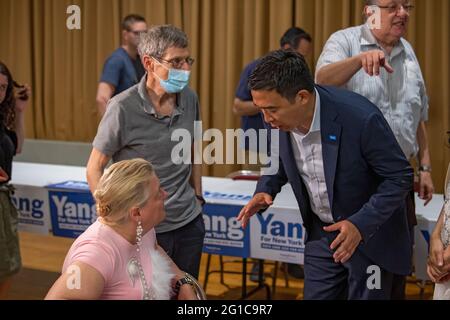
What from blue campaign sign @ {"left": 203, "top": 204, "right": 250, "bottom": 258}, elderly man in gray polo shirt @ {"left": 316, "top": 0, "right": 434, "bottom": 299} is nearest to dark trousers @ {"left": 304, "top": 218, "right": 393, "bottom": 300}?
elderly man in gray polo shirt @ {"left": 316, "top": 0, "right": 434, "bottom": 299}

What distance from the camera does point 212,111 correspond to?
208 inches

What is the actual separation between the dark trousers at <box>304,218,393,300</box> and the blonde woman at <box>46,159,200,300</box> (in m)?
0.51

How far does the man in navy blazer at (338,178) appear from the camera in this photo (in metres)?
1.93

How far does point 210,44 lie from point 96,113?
1078 millimetres

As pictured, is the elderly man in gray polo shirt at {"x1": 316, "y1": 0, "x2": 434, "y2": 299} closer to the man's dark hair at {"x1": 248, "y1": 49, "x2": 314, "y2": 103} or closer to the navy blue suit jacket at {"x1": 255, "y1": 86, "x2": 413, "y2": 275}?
the navy blue suit jacket at {"x1": 255, "y1": 86, "x2": 413, "y2": 275}

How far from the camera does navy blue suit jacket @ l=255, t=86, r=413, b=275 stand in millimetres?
1967

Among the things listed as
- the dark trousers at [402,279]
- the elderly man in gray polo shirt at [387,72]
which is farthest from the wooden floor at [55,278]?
the elderly man in gray polo shirt at [387,72]

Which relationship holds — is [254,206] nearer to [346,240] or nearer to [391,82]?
[346,240]

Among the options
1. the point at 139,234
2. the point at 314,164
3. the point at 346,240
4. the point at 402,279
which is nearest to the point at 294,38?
the point at 402,279

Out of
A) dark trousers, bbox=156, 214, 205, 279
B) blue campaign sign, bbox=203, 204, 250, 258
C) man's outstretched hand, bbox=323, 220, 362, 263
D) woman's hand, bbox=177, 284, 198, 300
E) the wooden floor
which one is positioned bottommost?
the wooden floor

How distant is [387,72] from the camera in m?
2.52

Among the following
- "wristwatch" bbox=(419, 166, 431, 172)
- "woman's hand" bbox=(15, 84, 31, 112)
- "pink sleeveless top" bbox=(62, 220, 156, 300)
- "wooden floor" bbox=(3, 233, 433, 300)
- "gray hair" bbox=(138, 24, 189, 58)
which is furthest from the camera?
"wooden floor" bbox=(3, 233, 433, 300)

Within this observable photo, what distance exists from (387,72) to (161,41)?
83cm

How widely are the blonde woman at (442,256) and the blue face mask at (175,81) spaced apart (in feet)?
2.98
